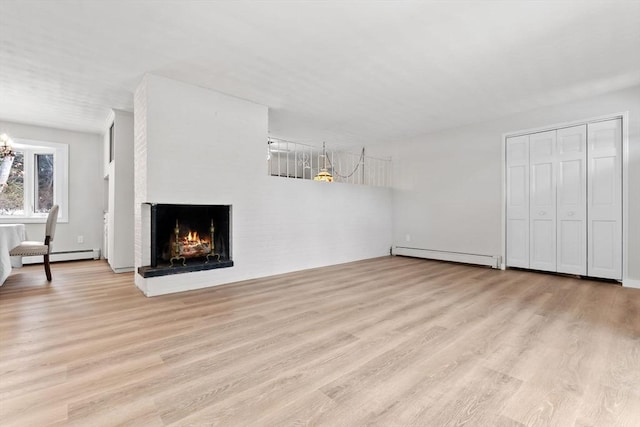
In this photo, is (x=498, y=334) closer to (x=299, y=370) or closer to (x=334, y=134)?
(x=299, y=370)

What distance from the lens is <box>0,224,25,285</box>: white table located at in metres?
3.54

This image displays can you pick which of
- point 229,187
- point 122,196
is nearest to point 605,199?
point 229,187

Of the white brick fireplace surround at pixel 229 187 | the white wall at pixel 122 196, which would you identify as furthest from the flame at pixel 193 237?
the white wall at pixel 122 196

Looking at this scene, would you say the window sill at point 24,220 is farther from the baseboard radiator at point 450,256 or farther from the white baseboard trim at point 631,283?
the white baseboard trim at point 631,283

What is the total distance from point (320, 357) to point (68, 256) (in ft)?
20.4

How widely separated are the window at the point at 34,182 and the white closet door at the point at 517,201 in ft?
27.2

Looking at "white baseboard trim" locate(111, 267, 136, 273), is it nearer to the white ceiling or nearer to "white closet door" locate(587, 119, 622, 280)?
the white ceiling

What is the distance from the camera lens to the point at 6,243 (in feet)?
11.9

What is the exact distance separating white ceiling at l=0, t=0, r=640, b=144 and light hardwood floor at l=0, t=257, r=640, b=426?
2.62m

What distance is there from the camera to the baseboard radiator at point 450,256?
529 centimetres

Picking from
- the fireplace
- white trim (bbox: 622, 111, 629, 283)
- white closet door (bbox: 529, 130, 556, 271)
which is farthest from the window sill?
white trim (bbox: 622, 111, 629, 283)

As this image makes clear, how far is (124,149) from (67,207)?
2.29 meters

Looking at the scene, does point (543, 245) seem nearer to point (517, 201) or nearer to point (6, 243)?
point (517, 201)

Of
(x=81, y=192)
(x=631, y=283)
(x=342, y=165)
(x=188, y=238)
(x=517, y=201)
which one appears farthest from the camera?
(x=342, y=165)
